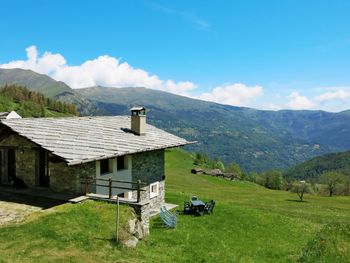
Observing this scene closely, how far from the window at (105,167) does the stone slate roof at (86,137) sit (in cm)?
129

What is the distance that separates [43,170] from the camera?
2400 cm

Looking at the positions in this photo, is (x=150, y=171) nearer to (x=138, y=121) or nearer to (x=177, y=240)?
(x=138, y=121)

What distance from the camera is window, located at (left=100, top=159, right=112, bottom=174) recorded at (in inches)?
978

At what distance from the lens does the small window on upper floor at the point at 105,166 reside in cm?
2484

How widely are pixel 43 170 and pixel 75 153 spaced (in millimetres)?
4431

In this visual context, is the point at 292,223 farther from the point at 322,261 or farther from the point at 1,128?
the point at 1,128

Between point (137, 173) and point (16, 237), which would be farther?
point (137, 173)

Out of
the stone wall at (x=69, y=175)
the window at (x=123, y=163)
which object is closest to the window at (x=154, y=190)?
the window at (x=123, y=163)

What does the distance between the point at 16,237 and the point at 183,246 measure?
8.82 m

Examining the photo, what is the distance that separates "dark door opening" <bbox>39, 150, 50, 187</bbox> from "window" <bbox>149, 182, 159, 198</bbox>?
362 inches

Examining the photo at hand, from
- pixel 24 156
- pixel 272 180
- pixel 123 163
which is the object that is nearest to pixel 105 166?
pixel 123 163

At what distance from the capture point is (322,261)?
19.2 metres

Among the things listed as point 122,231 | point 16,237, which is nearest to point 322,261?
point 122,231

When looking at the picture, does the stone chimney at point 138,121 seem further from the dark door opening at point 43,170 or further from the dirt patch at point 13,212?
the dirt patch at point 13,212
